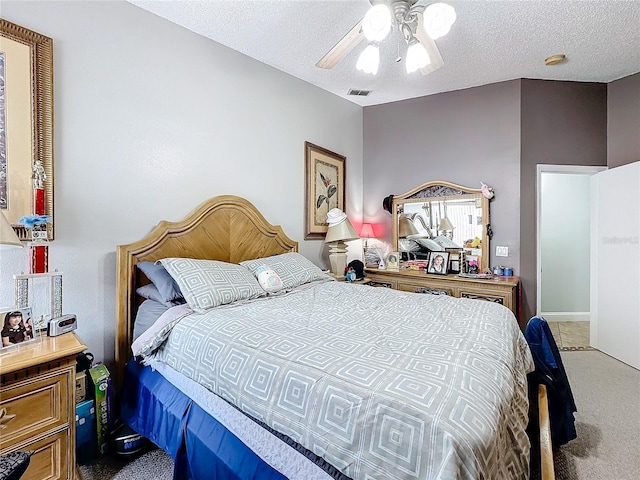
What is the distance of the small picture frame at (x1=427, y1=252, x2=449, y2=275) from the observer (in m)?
3.61

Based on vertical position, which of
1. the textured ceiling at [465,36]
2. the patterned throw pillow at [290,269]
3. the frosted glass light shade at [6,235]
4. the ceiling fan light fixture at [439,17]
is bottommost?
the patterned throw pillow at [290,269]

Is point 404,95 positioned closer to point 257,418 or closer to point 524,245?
point 524,245

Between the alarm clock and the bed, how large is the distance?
1.09 ft

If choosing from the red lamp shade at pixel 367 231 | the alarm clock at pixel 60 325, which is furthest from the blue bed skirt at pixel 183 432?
the red lamp shade at pixel 367 231

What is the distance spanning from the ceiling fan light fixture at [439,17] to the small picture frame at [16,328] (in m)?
2.41

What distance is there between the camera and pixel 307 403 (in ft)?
3.62

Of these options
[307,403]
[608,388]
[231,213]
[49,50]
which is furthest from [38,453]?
[608,388]

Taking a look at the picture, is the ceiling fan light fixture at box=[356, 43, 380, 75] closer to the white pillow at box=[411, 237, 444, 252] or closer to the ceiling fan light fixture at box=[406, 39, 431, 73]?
the ceiling fan light fixture at box=[406, 39, 431, 73]

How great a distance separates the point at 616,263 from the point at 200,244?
3970 millimetres

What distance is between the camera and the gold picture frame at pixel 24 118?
5.78ft

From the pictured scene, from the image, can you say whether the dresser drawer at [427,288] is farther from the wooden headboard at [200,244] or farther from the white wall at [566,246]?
the white wall at [566,246]

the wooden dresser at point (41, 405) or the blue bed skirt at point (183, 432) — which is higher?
the wooden dresser at point (41, 405)

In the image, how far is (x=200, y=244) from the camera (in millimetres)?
2578

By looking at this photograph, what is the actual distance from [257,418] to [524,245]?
3.29m
